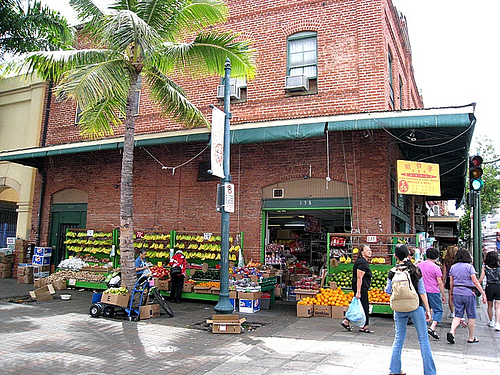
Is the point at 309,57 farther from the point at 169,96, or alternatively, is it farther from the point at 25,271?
the point at 25,271

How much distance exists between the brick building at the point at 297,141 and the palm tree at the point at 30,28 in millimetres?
3995

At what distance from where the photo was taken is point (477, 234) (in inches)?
488

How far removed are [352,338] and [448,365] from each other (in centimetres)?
207

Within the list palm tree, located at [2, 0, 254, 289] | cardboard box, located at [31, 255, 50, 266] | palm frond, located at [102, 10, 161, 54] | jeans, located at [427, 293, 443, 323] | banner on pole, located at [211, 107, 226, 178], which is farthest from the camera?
cardboard box, located at [31, 255, 50, 266]

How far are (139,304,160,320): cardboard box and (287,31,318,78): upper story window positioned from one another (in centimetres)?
837

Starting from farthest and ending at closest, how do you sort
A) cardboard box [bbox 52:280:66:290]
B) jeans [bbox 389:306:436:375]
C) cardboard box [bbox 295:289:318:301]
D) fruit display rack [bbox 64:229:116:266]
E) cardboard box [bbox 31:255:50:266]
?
cardboard box [bbox 31:255:50:266] → fruit display rack [bbox 64:229:116:266] → cardboard box [bbox 52:280:66:290] → cardboard box [bbox 295:289:318:301] → jeans [bbox 389:306:436:375]

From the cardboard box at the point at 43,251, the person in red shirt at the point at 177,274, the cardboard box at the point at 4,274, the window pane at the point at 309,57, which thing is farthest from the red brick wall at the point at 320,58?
the cardboard box at the point at 4,274

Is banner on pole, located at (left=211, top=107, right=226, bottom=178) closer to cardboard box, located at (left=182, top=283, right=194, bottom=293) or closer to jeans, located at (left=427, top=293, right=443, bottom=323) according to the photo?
cardboard box, located at (left=182, top=283, right=194, bottom=293)

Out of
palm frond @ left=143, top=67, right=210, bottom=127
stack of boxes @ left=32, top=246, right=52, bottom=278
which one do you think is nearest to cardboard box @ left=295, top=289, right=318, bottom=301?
palm frond @ left=143, top=67, right=210, bottom=127

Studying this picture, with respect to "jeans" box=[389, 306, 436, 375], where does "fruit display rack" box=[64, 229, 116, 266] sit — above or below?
above

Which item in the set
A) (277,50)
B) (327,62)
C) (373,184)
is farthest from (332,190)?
(277,50)

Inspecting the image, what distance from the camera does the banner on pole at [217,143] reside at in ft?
30.0

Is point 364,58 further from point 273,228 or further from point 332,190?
point 273,228

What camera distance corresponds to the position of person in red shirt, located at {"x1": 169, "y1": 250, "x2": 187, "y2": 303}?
40.6 ft
